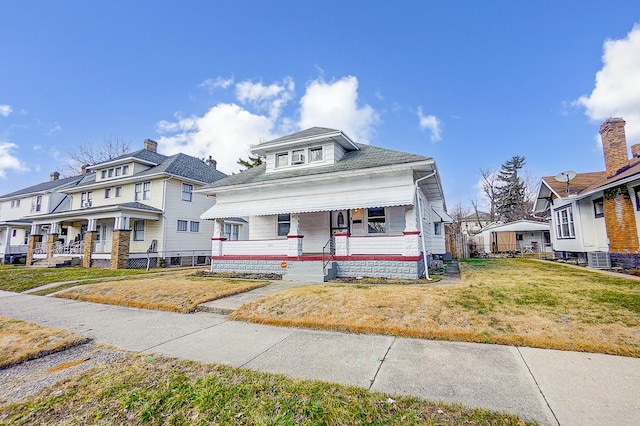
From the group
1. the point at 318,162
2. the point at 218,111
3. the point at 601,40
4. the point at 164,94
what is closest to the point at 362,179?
the point at 318,162

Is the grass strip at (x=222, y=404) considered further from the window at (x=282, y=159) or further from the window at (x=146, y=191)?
the window at (x=146, y=191)

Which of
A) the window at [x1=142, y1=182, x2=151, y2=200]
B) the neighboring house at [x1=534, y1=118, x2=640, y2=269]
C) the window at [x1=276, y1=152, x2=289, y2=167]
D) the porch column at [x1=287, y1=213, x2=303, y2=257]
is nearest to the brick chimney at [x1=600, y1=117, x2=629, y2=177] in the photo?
the neighboring house at [x1=534, y1=118, x2=640, y2=269]

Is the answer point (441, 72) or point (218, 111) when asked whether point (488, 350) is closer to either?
point (441, 72)

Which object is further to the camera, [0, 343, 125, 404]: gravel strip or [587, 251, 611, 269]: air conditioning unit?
[587, 251, 611, 269]: air conditioning unit

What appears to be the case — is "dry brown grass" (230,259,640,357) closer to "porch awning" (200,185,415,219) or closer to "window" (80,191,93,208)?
"porch awning" (200,185,415,219)

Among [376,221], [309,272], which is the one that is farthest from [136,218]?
[376,221]

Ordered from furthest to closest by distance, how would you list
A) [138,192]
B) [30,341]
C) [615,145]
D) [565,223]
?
[138,192]
[565,223]
[615,145]
[30,341]

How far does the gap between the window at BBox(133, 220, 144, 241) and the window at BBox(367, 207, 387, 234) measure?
17.2 metres

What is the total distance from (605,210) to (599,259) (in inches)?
86.1

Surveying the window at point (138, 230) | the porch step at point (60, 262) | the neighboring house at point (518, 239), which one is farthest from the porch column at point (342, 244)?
the porch step at point (60, 262)

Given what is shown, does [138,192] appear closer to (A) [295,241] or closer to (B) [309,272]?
(A) [295,241]

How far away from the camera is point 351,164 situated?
12.0m

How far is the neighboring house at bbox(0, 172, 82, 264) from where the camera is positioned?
26.8m

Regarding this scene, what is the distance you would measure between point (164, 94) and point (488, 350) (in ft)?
70.5
